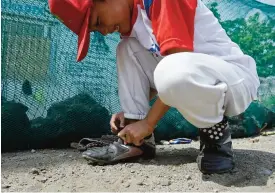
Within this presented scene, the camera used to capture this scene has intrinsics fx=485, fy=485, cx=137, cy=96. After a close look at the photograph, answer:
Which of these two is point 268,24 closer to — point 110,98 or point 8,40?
point 110,98

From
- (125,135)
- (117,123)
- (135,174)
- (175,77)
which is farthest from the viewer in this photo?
(117,123)

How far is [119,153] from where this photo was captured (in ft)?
5.08

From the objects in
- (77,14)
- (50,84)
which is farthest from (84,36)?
(50,84)

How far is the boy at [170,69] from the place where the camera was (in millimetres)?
1305

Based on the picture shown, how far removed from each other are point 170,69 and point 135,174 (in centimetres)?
33

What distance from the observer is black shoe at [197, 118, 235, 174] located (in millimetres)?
1411

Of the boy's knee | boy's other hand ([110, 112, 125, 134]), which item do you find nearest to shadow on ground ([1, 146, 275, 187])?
boy's other hand ([110, 112, 125, 134])

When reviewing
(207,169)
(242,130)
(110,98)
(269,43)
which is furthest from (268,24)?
(207,169)

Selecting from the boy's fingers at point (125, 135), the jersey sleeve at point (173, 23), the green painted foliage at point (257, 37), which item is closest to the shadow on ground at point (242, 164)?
the boy's fingers at point (125, 135)

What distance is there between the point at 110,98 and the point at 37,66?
0.33 m

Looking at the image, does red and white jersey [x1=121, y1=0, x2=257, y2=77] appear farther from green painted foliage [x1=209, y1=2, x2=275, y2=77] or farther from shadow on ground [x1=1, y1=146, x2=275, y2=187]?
green painted foliage [x1=209, y1=2, x2=275, y2=77]

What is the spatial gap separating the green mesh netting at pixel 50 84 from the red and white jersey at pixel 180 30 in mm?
323

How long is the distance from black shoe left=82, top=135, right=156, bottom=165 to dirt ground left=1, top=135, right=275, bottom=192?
31 millimetres

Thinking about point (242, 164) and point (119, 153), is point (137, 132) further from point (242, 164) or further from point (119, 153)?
point (242, 164)
